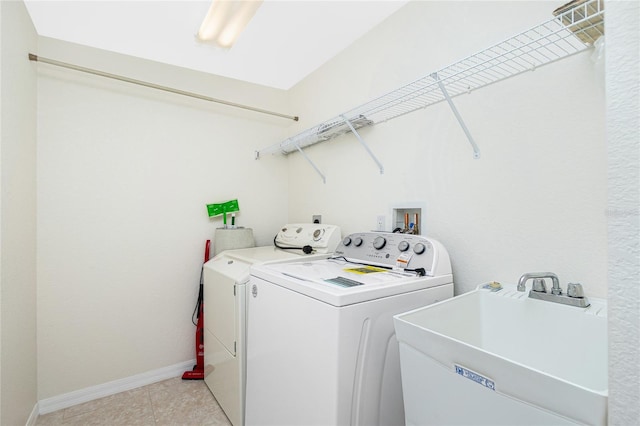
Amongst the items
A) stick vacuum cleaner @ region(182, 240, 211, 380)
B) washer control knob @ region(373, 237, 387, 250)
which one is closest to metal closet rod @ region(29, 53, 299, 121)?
stick vacuum cleaner @ region(182, 240, 211, 380)

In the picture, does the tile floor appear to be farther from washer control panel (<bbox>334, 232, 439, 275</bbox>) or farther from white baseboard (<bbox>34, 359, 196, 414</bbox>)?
washer control panel (<bbox>334, 232, 439, 275</bbox>)

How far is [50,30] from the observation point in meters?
2.06

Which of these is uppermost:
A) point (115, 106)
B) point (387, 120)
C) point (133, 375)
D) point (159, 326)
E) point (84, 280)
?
point (115, 106)

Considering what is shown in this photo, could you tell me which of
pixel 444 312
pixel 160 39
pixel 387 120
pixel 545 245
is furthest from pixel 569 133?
pixel 160 39

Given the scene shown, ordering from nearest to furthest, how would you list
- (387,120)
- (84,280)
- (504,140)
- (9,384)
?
(504,140), (9,384), (387,120), (84,280)

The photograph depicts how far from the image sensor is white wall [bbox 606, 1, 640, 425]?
42 cm

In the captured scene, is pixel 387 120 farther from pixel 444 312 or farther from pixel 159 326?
pixel 159 326

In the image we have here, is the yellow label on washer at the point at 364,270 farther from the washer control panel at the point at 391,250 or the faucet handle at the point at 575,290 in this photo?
the faucet handle at the point at 575,290

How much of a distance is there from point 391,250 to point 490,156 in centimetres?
66

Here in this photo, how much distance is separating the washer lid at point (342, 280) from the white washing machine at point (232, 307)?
245 millimetres

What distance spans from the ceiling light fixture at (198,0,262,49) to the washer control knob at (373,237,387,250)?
149cm

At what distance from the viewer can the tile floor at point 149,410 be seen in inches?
75.9

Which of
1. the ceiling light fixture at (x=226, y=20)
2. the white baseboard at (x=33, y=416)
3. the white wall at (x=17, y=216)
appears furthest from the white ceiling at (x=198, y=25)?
the white baseboard at (x=33, y=416)

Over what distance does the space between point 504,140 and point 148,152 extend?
8.02 feet
